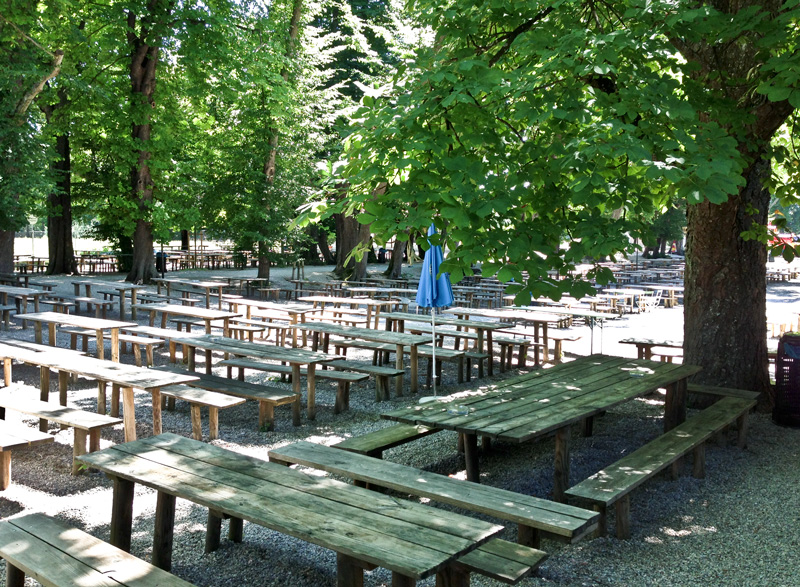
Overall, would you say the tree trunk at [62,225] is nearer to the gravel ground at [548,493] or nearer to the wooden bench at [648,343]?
the gravel ground at [548,493]

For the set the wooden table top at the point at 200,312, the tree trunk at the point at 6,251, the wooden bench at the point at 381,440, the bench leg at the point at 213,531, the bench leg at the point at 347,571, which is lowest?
the bench leg at the point at 213,531

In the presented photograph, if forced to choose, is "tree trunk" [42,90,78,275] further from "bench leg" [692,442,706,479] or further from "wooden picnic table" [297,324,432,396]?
"bench leg" [692,442,706,479]

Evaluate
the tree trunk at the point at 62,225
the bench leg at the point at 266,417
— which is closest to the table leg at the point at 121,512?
the bench leg at the point at 266,417

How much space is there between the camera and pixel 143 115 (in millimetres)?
19625

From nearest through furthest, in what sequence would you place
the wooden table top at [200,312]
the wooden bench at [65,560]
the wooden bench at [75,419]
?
the wooden bench at [65,560]
the wooden bench at [75,419]
the wooden table top at [200,312]

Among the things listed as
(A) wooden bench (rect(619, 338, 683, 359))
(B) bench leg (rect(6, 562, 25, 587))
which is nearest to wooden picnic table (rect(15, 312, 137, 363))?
(B) bench leg (rect(6, 562, 25, 587))

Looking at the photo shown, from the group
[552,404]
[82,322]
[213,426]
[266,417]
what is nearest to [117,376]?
[213,426]

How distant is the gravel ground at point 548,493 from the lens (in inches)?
161

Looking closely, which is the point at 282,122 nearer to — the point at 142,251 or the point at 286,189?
the point at 286,189

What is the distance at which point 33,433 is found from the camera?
4.97 meters

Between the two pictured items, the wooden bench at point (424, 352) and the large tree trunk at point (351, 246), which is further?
the large tree trunk at point (351, 246)

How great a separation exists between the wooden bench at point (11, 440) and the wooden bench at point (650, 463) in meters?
3.55

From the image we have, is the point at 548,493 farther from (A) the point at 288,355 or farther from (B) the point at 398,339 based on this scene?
(B) the point at 398,339

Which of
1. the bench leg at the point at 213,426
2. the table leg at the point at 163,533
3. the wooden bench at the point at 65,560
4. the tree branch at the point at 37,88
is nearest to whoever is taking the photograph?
the wooden bench at the point at 65,560
